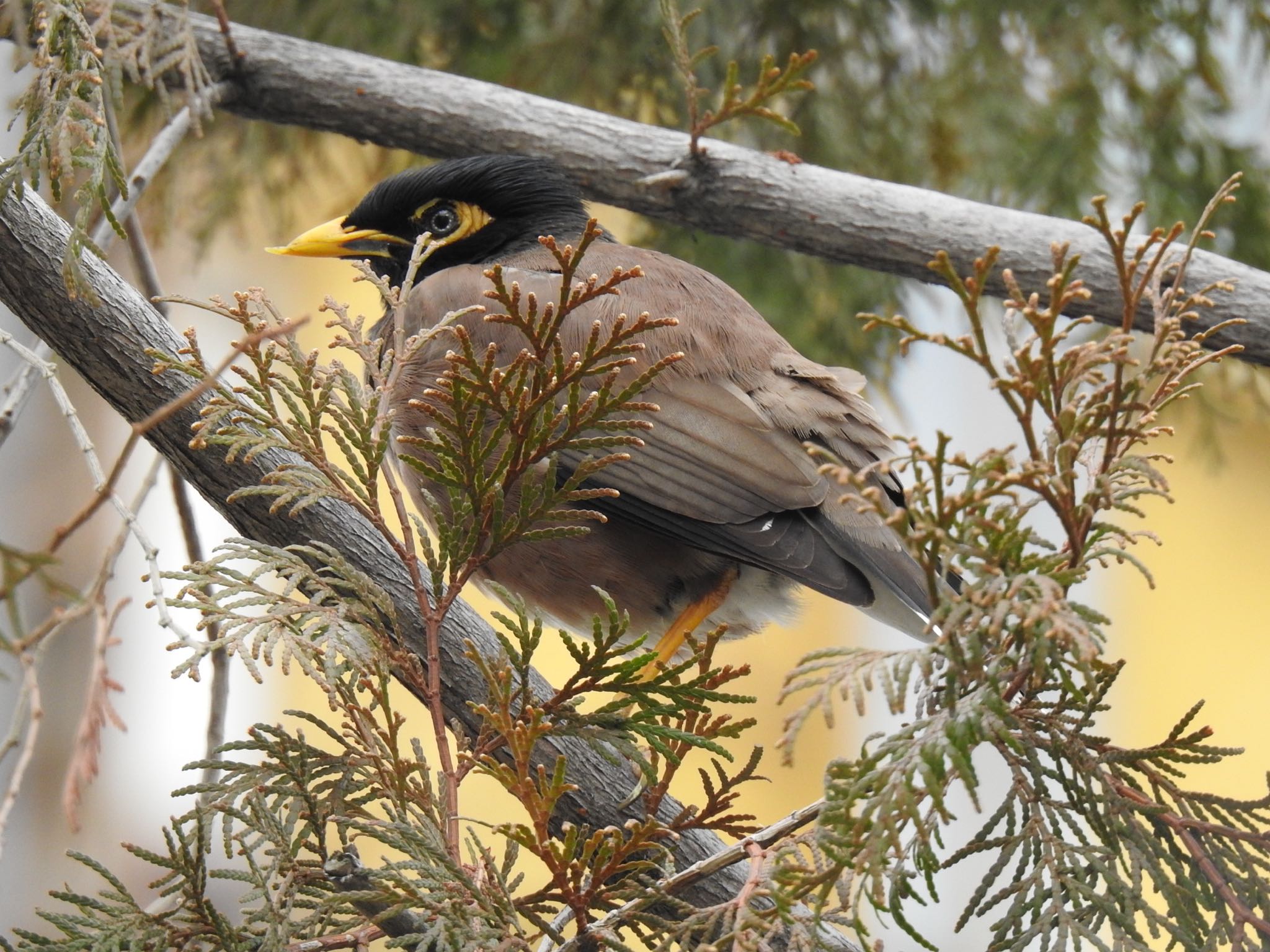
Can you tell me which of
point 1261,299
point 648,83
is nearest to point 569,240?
point 648,83

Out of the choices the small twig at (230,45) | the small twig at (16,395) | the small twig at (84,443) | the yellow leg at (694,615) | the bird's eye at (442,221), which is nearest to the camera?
the small twig at (84,443)

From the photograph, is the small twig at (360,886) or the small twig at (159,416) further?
the small twig at (360,886)

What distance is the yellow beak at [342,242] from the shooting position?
3.01 metres

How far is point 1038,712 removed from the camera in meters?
1.54

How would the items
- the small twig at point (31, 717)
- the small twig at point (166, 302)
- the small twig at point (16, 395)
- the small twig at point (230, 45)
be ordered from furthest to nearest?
the small twig at point (230, 45)
the small twig at point (166, 302)
the small twig at point (16, 395)
the small twig at point (31, 717)

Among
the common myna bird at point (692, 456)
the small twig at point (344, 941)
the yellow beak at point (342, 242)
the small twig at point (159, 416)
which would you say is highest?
the yellow beak at point (342, 242)

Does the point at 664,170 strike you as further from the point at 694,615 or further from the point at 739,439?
the point at 694,615

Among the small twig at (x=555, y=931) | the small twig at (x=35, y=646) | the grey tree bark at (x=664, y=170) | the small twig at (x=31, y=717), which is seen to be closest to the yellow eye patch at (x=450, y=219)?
the grey tree bark at (x=664, y=170)

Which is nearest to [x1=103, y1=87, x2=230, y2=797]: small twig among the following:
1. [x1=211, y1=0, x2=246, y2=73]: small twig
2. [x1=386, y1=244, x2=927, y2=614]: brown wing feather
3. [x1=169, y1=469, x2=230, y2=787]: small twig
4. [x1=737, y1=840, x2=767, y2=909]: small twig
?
[x1=169, y1=469, x2=230, y2=787]: small twig

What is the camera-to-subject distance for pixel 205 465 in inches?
73.1

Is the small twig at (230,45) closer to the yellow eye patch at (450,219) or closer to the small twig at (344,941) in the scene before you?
the yellow eye patch at (450,219)

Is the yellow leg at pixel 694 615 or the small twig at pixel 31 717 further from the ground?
the yellow leg at pixel 694 615

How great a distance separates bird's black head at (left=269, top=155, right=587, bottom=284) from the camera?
304cm

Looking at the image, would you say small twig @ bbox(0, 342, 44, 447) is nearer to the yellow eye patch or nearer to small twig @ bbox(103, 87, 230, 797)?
small twig @ bbox(103, 87, 230, 797)
